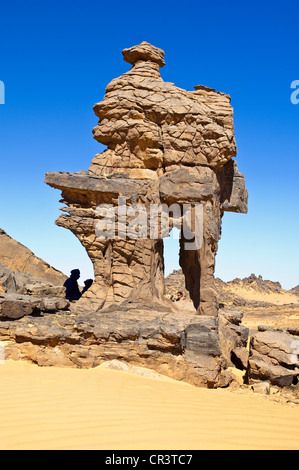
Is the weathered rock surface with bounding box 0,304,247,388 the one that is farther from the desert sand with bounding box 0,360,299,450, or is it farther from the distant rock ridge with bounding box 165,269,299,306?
the distant rock ridge with bounding box 165,269,299,306

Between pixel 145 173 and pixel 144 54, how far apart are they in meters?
3.66

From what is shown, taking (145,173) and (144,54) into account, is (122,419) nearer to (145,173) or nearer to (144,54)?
(145,173)

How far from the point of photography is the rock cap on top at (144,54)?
39.4 ft

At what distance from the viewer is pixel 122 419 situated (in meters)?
3.66

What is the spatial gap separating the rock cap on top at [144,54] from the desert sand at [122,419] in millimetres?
9754

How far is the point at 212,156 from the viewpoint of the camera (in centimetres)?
1148

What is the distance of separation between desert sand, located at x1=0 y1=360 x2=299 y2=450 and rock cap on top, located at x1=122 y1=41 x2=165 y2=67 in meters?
9.75

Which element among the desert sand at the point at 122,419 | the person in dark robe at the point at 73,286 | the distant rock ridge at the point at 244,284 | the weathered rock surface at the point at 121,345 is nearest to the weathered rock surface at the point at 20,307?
the weathered rock surface at the point at 121,345

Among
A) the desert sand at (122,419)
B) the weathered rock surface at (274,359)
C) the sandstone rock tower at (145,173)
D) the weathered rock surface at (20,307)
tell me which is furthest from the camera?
the sandstone rock tower at (145,173)

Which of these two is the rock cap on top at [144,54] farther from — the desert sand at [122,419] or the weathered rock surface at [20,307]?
the desert sand at [122,419]

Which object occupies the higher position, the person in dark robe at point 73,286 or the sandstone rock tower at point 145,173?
the sandstone rock tower at point 145,173
